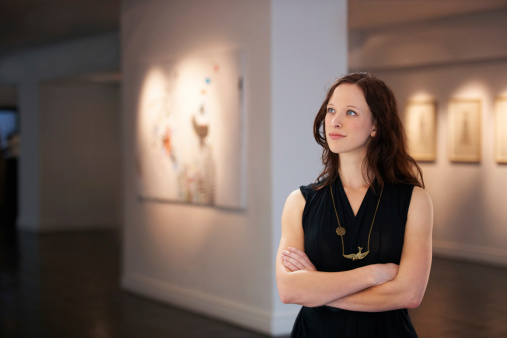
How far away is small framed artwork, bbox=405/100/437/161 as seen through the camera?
34.8ft

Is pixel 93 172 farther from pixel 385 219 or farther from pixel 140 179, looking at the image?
pixel 385 219

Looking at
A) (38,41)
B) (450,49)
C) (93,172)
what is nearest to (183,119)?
(450,49)

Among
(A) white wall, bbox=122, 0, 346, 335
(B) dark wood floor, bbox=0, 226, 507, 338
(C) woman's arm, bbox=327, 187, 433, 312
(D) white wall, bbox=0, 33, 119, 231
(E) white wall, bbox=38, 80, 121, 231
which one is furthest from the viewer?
(E) white wall, bbox=38, 80, 121, 231

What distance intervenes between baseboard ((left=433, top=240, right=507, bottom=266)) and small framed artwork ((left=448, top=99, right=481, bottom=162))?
4.21ft

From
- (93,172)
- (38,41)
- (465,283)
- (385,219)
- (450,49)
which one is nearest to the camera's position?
(385,219)

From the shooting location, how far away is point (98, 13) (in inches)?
361

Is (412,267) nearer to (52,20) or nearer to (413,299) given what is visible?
(413,299)

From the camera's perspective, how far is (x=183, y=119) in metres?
6.96

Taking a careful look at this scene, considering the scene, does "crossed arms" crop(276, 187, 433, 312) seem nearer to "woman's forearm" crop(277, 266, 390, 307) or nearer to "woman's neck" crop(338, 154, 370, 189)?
"woman's forearm" crop(277, 266, 390, 307)

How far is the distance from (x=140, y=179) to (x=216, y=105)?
68.4 inches

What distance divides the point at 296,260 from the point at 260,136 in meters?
3.86

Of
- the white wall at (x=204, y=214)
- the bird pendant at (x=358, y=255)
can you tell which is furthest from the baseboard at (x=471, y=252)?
the bird pendant at (x=358, y=255)

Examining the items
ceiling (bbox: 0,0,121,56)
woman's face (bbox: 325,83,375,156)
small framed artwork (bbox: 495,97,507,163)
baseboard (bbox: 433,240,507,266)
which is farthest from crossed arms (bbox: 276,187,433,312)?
baseboard (bbox: 433,240,507,266)

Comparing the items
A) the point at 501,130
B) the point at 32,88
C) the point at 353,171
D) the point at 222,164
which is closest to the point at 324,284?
the point at 353,171
